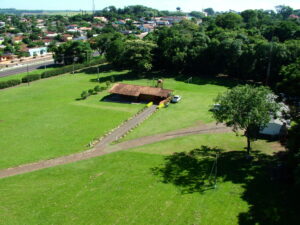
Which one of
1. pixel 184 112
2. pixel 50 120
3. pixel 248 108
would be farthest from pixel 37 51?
pixel 248 108

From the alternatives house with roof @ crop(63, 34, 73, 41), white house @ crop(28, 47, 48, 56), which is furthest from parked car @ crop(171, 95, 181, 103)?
house with roof @ crop(63, 34, 73, 41)

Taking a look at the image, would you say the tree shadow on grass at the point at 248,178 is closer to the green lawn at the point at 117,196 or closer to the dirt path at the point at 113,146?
the green lawn at the point at 117,196

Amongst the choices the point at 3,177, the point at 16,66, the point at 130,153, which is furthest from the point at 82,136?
the point at 16,66

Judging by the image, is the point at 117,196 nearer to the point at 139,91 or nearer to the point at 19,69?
the point at 139,91

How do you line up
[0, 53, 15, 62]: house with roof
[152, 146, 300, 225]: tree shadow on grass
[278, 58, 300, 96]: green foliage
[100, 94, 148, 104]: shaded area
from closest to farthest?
1. [152, 146, 300, 225]: tree shadow on grass
2. [278, 58, 300, 96]: green foliage
3. [100, 94, 148, 104]: shaded area
4. [0, 53, 15, 62]: house with roof

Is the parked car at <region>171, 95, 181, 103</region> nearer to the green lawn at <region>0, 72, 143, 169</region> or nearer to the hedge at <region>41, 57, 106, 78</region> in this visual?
the green lawn at <region>0, 72, 143, 169</region>

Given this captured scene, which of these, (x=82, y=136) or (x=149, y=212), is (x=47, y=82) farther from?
(x=149, y=212)

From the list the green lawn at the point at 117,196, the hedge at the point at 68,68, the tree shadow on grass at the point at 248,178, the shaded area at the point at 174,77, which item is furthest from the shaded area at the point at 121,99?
the hedge at the point at 68,68
